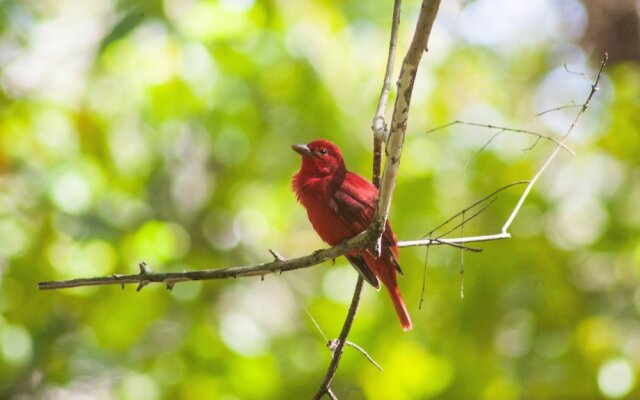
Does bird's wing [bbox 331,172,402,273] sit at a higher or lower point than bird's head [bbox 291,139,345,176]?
lower

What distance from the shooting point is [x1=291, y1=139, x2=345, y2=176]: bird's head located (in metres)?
4.14

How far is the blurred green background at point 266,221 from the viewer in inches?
186

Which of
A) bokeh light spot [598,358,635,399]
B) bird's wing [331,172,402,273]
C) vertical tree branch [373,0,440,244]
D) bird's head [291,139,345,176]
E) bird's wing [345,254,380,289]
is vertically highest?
bird's head [291,139,345,176]

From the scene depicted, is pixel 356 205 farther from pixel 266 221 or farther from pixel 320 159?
pixel 266 221

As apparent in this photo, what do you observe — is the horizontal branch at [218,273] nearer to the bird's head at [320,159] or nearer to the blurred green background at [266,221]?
the bird's head at [320,159]

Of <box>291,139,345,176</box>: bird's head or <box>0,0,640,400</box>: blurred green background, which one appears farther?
<box>0,0,640,400</box>: blurred green background

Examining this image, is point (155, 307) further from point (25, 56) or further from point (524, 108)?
point (524, 108)

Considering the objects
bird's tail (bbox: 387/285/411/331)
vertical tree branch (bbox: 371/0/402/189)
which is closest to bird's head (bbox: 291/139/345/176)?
bird's tail (bbox: 387/285/411/331)

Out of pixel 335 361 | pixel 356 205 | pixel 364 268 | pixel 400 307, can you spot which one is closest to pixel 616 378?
pixel 400 307

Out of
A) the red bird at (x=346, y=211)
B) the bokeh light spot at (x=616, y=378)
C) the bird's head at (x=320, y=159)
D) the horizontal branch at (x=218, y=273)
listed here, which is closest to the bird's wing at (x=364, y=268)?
the red bird at (x=346, y=211)

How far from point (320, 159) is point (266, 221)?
1.49 meters

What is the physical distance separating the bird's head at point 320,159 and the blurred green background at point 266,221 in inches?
38.5

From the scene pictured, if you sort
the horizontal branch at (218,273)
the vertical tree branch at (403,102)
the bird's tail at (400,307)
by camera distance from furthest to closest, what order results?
the bird's tail at (400,307) → the horizontal branch at (218,273) → the vertical tree branch at (403,102)

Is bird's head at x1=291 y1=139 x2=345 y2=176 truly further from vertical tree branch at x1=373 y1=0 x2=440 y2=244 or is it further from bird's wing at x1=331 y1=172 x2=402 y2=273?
vertical tree branch at x1=373 y1=0 x2=440 y2=244
